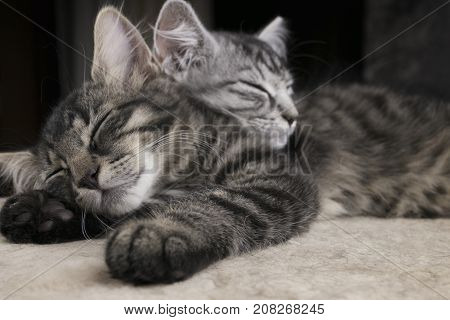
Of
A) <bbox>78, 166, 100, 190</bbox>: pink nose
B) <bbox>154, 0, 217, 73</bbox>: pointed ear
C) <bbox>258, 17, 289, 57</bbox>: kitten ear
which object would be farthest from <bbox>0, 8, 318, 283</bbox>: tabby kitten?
<bbox>258, 17, 289, 57</bbox>: kitten ear

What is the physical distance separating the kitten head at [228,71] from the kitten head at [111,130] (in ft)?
0.54

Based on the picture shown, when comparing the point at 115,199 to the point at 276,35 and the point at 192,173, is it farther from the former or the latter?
the point at 276,35

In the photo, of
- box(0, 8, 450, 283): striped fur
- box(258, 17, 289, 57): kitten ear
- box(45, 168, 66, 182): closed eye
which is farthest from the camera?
box(258, 17, 289, 57): kitten ear

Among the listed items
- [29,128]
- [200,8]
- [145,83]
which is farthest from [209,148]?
[200,8]

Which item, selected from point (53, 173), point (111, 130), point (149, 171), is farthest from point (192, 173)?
point (53, 173)

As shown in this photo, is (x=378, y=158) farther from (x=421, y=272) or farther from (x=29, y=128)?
(x=29, y=128)

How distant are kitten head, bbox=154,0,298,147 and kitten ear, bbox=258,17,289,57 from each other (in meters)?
0.30

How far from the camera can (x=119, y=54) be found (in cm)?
161

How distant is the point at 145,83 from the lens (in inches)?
63.6

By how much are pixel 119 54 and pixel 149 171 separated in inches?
18.1

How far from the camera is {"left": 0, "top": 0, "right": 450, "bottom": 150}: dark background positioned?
2818 mm

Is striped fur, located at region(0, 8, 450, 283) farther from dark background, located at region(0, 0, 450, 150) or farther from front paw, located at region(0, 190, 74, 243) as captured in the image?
dark background, located at region(0, 0, 450, 150)

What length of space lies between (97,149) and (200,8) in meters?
2.22

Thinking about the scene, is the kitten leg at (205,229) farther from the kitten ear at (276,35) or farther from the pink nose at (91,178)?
the kitten ear at (276,35)
